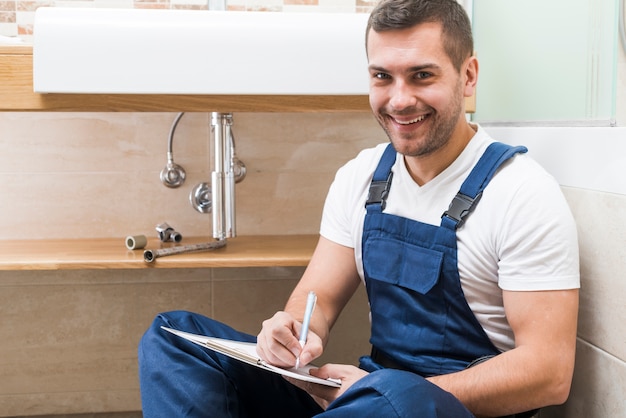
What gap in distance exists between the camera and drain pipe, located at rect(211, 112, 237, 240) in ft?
6.06

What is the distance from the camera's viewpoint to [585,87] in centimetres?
140

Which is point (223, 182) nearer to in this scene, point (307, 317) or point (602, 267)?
point (307, 317)

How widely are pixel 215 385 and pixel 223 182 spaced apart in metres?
0.60

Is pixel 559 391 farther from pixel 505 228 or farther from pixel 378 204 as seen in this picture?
pixel 378 204

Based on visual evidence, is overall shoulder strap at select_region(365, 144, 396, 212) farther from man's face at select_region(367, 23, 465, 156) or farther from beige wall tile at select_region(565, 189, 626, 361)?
beige wall tile at select_region(565, 189, 626, 361)

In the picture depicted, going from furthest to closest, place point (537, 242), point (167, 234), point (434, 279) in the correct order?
point (167, 234), point (434, 279), point (537, 242)

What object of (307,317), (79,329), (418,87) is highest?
(418,87)

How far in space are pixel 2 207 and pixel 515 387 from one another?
4.70 feet

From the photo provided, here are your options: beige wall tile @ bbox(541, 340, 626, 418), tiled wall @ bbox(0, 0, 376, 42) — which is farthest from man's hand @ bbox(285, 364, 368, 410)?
tiled wall @ bbox(0, 0, 376, 42)

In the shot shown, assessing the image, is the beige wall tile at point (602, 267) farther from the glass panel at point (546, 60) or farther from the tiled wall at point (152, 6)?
the tiled wall at point (152, 6)

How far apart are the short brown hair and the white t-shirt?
0.52 ft

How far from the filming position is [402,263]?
4.61ft

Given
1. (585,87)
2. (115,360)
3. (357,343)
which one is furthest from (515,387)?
(115,360)

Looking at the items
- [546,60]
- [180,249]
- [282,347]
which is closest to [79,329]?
[180,249]
